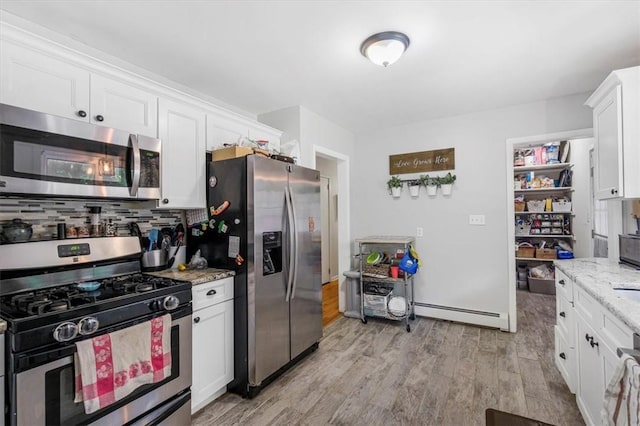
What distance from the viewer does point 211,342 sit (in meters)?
2.05

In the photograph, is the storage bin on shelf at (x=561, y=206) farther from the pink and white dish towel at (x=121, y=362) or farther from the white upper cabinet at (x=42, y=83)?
the white upper cabinet at (x=42, y=83)

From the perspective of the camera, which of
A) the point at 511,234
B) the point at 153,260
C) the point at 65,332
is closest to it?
→ the point at 65,332

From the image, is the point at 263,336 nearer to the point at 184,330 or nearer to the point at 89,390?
the point at 184,330

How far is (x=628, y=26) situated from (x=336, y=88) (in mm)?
1983

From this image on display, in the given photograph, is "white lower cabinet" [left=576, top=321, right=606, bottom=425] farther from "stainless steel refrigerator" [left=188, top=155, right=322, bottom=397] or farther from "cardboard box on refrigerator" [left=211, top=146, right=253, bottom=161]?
"cardboard box on refrigerator" [left=211, top=146, right=253, bottom=161]

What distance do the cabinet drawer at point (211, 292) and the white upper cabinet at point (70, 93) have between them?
1087 millimetres

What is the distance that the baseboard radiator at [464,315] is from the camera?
3.33 metres

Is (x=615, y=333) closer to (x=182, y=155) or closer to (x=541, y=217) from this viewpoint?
(x=182, y=155)

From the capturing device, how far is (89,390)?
136 centimetres

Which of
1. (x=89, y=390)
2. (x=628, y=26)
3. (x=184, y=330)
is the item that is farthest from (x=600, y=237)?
(x=89, y=390)

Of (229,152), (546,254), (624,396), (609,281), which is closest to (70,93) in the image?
(229,152)

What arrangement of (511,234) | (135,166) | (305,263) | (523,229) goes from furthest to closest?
(523,229) < (511,234) < (305,263) < (135,166)

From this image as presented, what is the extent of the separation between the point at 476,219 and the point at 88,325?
3.60 metres

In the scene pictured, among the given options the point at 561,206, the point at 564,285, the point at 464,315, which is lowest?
the point at 464,315
